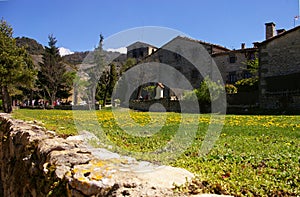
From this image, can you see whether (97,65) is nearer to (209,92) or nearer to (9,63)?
(9,63)

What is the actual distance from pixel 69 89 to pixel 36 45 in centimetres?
6288

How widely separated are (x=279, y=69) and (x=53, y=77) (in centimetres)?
3878

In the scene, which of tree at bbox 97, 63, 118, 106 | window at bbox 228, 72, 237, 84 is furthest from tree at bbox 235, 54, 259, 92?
tree at bbox 97, 63, 118, 106

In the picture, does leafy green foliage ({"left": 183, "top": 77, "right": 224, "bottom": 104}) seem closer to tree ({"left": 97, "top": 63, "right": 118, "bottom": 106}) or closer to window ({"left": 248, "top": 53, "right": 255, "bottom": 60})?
window ({"left": 248, "top": 53, "right": 255, "bottom": 60})

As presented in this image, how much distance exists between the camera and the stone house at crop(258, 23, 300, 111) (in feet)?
70.4

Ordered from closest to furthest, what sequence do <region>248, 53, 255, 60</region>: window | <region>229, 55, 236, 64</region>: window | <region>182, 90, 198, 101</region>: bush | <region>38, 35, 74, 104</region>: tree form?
<region>182, 90, 198, 101</region>: bush → <region>248, 53, 255, 60</region>: window → <region>229, 55, 236, 64</region>: window → <region>38, 35, 74, 104</region>: tree

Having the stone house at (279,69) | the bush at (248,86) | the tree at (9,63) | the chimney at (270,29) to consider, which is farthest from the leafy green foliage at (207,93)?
the chimney at (270,29)

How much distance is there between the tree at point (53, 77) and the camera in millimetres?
50819

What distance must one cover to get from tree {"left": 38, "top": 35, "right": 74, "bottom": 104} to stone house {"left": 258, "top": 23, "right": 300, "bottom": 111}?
36689 millimetres

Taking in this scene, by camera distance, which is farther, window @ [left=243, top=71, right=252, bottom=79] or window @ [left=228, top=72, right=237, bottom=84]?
window @ [left=228, top=72, right=237, bottom=84]

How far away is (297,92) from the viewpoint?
2017 cm

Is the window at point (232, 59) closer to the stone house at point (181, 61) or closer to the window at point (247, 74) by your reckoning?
the window at point (247, 74)

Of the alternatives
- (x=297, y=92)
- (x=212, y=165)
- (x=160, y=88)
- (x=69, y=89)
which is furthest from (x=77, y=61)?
(x=212, y=165)

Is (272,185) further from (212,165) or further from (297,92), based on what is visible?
(297,92)
